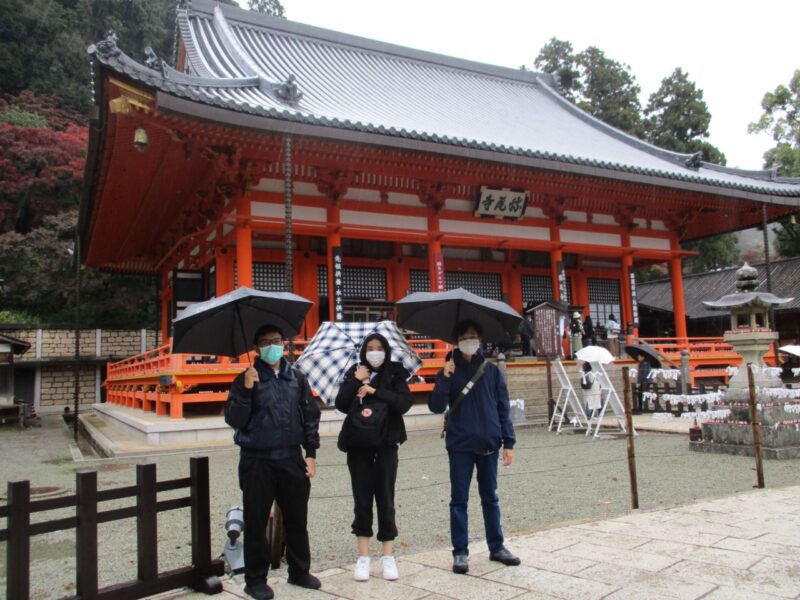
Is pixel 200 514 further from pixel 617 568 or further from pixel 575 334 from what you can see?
pixel 575 334

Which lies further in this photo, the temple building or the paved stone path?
the temple building

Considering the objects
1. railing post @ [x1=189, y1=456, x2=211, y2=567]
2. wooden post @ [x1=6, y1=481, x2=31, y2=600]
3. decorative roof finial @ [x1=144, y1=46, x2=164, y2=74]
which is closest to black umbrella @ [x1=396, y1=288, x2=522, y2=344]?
railing post @ [x1=189, y1=456, x2=211, y2=567]

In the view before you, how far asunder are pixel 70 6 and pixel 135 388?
31.2 metres

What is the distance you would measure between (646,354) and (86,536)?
12.6 m

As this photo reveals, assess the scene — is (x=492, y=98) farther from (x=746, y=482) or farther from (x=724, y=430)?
(x=746, y=482)

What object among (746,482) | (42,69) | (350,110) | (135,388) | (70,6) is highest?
(70,6)

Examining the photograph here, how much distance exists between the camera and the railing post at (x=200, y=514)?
3.64m

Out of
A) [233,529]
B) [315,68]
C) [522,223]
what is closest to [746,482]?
[233,529]

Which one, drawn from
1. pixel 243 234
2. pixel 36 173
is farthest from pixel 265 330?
pixel 36 173

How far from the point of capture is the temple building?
34.2ft

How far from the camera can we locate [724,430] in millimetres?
8359

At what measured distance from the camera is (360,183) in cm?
1318

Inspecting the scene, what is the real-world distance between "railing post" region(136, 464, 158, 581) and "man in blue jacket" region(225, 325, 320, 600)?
19.1 inches

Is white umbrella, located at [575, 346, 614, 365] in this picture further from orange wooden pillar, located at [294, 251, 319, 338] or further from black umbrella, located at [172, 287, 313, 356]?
black umbrella, located at [172, 287, 313, 356]
